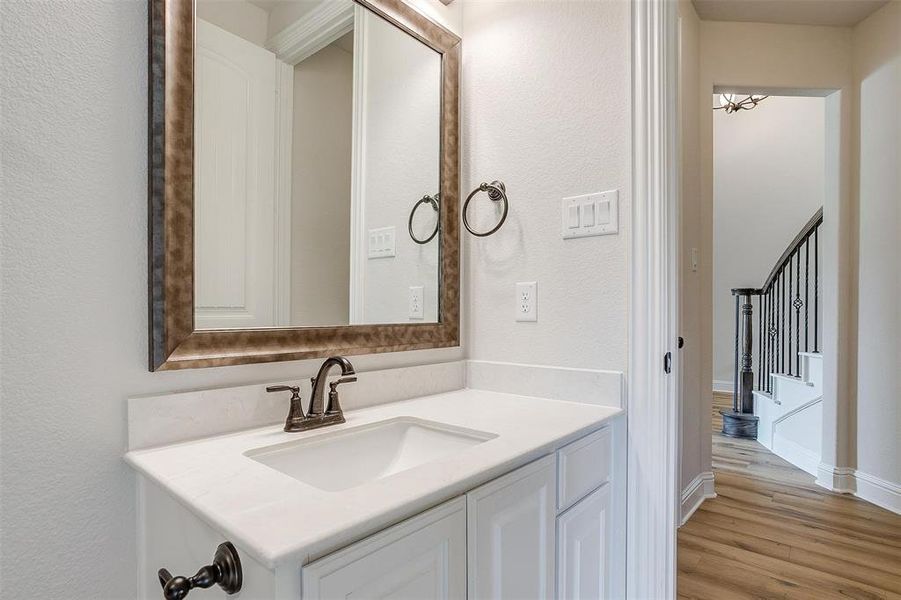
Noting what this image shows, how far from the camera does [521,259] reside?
152cm

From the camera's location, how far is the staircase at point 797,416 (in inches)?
117

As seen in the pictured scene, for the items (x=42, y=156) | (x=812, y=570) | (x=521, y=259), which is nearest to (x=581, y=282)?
(x=521, y=259)

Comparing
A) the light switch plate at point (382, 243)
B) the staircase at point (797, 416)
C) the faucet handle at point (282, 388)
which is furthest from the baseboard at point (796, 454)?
the faucet handle at point (282, 388)

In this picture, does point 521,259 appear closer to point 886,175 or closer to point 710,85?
point 710,85

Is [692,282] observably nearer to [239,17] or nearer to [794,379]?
Answer: [794,379]

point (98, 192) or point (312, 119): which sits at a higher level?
point (312, 119)

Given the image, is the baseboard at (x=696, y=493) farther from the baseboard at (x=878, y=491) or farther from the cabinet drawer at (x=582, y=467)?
the cabinet drawer at (x=582, y=467)

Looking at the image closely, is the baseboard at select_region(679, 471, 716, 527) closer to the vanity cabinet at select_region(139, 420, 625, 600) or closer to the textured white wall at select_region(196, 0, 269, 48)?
the vanity cabinet at select_region(139, 420, 625, 600)

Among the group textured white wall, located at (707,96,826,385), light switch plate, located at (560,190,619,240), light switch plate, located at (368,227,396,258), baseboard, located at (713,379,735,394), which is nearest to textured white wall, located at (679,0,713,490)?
light switch plate, located at (560,190,619,240)

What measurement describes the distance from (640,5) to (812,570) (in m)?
2.13

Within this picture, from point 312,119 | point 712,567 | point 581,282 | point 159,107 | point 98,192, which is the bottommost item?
point 712,567

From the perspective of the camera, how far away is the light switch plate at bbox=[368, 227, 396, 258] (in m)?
1.44

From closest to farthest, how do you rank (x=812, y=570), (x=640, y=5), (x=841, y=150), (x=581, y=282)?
(x=640, y=5), (x=581, y=282), (x=812, y=570), (x=841, y=150)

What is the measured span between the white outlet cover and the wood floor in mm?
1179
